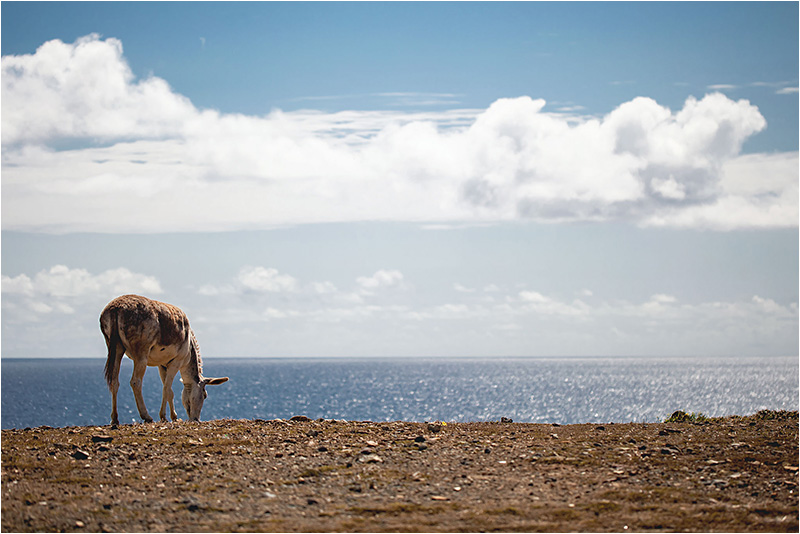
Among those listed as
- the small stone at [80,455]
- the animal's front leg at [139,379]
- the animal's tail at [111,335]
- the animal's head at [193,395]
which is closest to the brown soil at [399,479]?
the small stone at [80,455]

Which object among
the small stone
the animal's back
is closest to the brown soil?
the small stone

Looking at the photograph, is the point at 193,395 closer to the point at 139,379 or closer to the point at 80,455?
the point at 139,379

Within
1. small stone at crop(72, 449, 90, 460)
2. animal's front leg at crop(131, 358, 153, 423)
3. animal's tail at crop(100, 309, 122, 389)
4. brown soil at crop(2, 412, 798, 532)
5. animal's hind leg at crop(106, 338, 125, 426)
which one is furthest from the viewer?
animal's front leg at crop(131, 358, 153, 423)

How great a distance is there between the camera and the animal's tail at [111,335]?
21.1 metres

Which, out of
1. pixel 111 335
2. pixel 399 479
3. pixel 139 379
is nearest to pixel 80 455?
pixel 399 479

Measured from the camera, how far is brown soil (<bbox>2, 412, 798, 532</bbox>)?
11.4 m

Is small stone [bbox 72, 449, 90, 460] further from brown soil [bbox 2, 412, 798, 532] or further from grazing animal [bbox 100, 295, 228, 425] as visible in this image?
grazing animal [bbox 100, 295, 228, 425]

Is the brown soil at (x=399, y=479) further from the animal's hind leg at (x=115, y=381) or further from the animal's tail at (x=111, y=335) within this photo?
the animal's tail at (x=111, y=335)

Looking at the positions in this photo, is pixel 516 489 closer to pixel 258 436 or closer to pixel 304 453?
pixel 304 453

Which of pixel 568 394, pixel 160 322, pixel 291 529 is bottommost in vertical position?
pixel 568 394

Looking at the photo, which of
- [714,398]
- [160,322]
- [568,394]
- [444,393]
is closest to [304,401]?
[444,393]

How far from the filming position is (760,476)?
534 inches

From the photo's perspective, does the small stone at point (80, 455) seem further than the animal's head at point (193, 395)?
No

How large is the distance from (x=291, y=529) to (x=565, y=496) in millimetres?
4483
